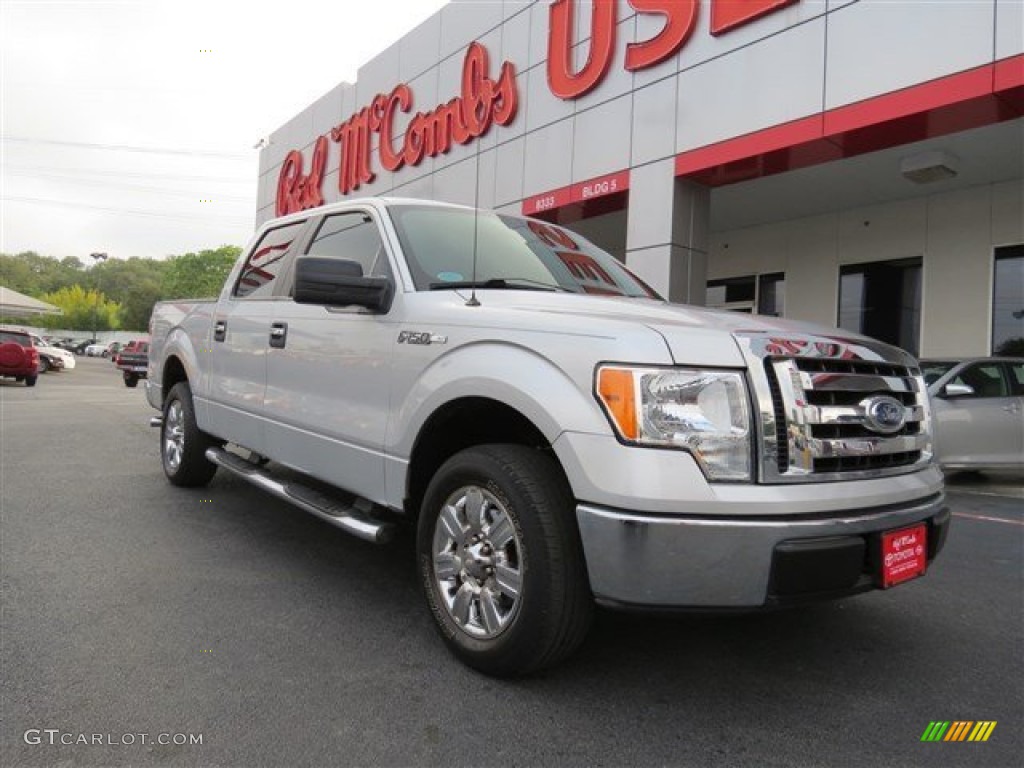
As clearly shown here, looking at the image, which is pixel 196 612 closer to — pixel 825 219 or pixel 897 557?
pixel 897 557

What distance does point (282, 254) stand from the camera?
4.63 meters

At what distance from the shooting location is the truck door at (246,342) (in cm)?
438

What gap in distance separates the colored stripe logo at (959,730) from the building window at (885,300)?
36.8 ft

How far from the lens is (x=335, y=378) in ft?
11.8

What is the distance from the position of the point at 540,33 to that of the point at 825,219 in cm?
610

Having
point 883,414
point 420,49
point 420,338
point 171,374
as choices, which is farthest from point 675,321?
point 420,49

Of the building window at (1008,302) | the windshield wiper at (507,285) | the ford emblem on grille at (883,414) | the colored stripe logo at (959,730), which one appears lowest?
the colored stripe logo at (959,730)

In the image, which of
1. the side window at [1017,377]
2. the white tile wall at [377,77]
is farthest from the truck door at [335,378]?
the white tile wall at [377,77]

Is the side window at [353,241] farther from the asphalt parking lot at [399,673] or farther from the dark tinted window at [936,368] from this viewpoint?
the dark tinted window at [936,368]

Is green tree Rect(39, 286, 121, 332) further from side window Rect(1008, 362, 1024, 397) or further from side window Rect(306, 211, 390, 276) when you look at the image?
side window Rect(1008, 362, 1024, 397)

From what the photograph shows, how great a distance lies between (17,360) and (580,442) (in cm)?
2192

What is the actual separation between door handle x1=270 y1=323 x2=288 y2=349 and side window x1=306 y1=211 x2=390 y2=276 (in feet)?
1.57

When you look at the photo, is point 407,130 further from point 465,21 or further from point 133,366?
point 133,366

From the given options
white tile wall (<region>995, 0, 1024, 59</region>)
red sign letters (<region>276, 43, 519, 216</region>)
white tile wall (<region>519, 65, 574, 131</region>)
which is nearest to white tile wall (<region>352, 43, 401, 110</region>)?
red sign letters (<region>276, 43, 519, 216</region>)
